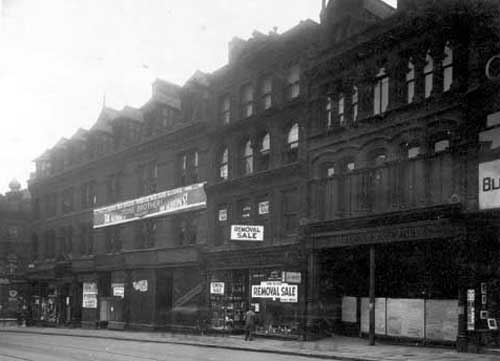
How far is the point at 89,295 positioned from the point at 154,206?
11119 millimetres

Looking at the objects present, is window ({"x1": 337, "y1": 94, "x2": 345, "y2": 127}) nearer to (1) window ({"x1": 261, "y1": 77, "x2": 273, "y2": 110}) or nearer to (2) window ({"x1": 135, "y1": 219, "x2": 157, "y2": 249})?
(1) window ({"x1": 261, "y1": 77, "x2": 273, "y2": 110})

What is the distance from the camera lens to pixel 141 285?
1747 inches

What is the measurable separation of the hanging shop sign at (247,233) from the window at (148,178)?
1166 cm

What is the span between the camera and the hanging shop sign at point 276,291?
32.4 meters

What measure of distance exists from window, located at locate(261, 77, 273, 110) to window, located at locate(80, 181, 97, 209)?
2013 cm

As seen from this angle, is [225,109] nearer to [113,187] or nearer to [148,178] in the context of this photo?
[148,178]

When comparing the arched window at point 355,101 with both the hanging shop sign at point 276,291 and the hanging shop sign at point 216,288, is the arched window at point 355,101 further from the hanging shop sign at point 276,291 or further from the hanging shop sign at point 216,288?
the hanging shop sign at point 216,288

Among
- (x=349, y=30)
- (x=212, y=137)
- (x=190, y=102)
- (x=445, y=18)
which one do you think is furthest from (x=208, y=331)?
(x=445, y=18)

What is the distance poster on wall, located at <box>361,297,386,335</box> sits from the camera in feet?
96.3

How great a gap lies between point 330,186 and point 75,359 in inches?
521

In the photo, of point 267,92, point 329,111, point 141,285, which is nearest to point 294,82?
point 267,92

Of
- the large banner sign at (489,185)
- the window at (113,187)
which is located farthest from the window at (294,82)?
the window at (113,187)

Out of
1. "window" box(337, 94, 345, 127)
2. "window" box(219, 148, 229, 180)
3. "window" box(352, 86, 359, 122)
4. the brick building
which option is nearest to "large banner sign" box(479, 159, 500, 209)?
the brick building

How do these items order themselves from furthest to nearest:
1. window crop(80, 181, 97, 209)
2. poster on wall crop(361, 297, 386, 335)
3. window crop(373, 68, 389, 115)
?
1. window crop(80, 181, 97, 209)
2. poster on wall crop(361, 297, 386, 335)
3. window crop(373, 68, 389, 115)
